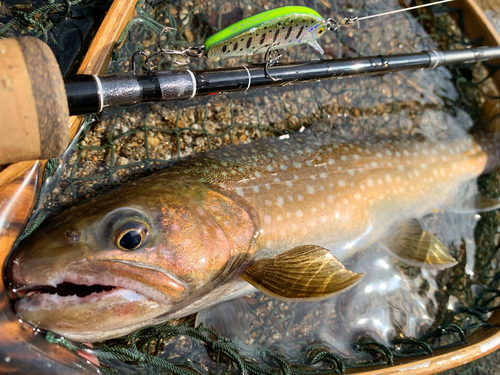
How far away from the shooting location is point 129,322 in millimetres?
1601

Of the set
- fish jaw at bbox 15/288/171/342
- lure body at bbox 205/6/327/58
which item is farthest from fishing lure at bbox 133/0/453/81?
fish jaw at bbox 15/288/171/342

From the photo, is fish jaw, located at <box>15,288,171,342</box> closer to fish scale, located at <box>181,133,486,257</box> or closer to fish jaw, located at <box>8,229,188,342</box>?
fish jaw, located at <box>8,229,188,342</box>

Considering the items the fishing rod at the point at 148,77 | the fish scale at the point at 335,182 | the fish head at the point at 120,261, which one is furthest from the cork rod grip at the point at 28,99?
the fish scale at the point at 335,182

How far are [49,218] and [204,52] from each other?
110 centimetres

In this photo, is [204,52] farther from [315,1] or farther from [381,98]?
[381,98]

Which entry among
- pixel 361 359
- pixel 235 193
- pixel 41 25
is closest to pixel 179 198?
pixel 235 193

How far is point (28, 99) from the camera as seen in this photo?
1.24 meters

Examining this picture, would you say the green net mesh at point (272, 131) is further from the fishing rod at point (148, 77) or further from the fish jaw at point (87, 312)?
the fishing rod at point (148, 77)

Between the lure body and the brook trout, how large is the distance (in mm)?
568

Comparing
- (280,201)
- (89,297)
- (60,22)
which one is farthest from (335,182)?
(60,22)

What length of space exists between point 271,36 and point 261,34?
66mm

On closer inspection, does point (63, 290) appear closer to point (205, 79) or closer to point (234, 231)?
point (234, 231)

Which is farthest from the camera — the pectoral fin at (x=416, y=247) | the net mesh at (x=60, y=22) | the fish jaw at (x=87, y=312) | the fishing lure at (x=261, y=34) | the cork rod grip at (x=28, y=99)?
the pectoral fin at (x=416, y=247)

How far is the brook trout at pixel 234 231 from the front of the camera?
4.99 feet
